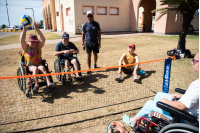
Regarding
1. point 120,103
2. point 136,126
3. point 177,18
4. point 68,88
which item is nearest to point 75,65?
point 68,88

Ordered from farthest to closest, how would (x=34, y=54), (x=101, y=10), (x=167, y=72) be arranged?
(x=101, y=10) → (x=34, y=54) → (x=167, y=72)

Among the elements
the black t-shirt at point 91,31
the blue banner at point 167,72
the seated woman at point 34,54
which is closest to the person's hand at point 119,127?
the blue banner at point 167,72

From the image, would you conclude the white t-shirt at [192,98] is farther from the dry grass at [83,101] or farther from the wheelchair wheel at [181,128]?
the dry grass at [83,101]

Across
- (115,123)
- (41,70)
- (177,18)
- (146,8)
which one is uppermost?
(146,8)

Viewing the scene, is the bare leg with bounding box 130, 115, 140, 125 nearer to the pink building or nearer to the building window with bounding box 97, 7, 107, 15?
the pink building

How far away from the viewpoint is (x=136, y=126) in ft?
7.73

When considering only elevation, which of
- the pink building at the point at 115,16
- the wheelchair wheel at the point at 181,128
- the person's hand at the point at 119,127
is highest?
the pink building at the point at 115,16

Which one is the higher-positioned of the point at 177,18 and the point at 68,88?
the point at 177,18

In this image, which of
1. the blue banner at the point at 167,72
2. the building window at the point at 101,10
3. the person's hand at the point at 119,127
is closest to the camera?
the person's hand at the point at 119,127

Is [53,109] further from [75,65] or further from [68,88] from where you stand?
[75,65]

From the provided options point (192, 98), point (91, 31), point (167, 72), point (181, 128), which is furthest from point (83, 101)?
point (91, 31)

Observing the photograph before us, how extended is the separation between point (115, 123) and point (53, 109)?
1516 millimetres

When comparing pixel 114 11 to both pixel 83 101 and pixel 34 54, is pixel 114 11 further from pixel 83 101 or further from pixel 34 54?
pixel 83 101

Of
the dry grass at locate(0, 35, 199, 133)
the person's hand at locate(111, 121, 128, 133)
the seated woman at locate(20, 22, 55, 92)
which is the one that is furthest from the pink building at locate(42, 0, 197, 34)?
the person's hand at locate(111, 121, 128, 133)
